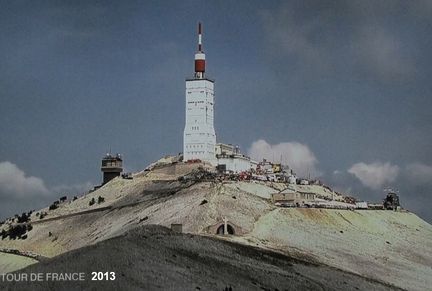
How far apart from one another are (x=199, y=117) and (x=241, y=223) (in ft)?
140

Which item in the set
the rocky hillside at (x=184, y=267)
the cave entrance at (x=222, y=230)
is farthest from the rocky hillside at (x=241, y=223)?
the rocky hillside at (x=184, y=267)

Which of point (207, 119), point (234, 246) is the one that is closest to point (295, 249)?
point (234, 246)

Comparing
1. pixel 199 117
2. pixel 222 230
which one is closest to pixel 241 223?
pixel 222 230

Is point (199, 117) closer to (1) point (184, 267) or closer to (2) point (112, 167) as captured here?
(2) point (112, 167)

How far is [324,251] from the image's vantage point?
95.8 metres

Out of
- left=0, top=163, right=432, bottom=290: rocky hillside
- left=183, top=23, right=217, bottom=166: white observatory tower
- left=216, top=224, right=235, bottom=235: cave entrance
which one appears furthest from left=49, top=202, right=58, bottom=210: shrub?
left=216, top=224, right=235, bottom=235: cave entrance

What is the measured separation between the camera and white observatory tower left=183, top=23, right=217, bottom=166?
138750 mm

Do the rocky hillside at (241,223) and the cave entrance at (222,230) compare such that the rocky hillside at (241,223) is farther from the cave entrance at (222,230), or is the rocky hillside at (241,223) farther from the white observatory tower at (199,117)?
the white observatory tower at (199,117)

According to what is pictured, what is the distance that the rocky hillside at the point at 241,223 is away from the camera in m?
95.1

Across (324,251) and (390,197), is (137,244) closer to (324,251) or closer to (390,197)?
(324,251)

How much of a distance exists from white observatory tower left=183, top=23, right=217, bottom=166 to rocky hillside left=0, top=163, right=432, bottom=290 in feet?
11.5

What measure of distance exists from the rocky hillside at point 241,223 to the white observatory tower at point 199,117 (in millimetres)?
3503

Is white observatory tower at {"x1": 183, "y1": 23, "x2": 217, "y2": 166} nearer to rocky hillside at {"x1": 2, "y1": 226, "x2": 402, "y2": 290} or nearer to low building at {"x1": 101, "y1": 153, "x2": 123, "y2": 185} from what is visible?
low building at {"x1": 101, "y1": 153, "x2": 123, "y2": 185}

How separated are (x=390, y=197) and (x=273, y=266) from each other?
70.3 metres
